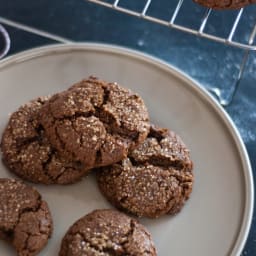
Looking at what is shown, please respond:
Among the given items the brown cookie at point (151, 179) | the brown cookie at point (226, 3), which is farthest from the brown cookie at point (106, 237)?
the brown cookie at point (226, 3)

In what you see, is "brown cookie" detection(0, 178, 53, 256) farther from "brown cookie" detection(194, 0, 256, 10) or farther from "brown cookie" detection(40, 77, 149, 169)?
"brown cookie" detection(194, 0, 256, 10)

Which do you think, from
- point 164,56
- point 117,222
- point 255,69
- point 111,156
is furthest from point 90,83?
point 255,69

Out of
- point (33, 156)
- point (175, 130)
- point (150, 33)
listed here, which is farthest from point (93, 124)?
point (150, 33)

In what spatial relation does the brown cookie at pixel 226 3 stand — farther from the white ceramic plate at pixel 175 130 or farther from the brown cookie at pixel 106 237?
the brown cookie at pixel 106 237

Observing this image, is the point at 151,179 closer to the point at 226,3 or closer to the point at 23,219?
the point at 23,219

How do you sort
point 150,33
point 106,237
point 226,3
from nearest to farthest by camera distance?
point 106,237
point 226,3
point 150,33

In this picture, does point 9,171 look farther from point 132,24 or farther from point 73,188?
point 132,24

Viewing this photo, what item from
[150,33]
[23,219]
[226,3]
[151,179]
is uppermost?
[226,3]
